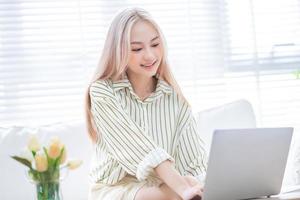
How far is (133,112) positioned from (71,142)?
1.24 ft

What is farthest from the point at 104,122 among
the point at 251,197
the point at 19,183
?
the point at 251,197

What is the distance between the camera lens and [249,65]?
10.1ft

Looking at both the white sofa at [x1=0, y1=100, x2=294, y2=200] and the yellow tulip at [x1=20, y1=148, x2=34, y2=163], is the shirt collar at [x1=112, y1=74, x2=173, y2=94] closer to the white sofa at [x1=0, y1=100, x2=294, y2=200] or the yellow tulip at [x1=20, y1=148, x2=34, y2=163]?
the white sofa at [x1=0, y1=100, x2=294, y2=200]

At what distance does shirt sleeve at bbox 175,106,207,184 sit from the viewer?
2.15 meters

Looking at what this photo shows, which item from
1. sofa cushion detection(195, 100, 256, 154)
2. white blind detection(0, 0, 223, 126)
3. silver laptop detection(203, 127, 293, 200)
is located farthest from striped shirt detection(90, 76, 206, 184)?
white blind detection(0, 0, 223, 126)

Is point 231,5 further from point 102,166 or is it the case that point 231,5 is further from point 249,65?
point 102,166

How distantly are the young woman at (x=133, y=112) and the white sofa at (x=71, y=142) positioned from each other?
201 mm

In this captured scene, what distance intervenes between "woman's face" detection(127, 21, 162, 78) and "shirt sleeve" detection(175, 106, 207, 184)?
0.26 m

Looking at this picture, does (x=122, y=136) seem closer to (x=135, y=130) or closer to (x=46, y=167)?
(x=135, y=130)

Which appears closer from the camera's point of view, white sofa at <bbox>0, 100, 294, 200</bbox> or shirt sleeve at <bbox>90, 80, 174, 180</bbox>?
shirt sleeve at <bbox>90, 80, 174, 180</bbox>

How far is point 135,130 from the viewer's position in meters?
2.01

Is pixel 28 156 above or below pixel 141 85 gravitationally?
below

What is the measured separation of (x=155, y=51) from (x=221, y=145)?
2.44ft

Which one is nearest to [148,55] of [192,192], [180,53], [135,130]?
[135,130]
